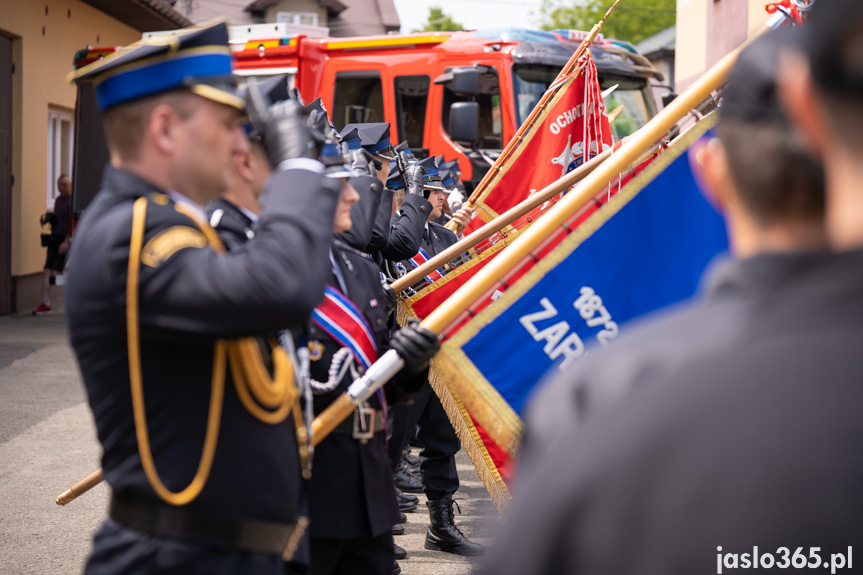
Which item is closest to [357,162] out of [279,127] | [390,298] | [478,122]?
[390,298]

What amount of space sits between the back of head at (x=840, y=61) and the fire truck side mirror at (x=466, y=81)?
9.01 m

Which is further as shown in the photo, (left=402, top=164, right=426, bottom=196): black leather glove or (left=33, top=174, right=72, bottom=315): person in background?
(left=33, top=174, right=72, bottom=315): person in background

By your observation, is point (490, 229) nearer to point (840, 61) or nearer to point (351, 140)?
point (351, 140)

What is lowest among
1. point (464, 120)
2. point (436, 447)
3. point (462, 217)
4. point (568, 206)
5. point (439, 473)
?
point (439, 473)

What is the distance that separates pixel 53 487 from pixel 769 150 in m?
5.51

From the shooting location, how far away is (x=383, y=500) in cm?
279

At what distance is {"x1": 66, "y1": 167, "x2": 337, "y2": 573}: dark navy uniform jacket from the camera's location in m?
1.70

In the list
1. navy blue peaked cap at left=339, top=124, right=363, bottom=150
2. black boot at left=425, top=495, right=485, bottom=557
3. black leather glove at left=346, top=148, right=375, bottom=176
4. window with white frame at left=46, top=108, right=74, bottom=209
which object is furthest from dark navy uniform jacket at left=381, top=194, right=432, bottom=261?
window with white frame at left=46, top=108, right=74, bottom=209

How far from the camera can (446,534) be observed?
5094 millimetres

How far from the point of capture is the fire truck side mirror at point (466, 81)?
9.72 metres

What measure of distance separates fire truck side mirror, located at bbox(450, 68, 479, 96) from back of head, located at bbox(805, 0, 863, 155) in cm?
901

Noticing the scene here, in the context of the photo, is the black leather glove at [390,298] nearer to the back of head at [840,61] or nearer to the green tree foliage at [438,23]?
the back of head at [840,61]

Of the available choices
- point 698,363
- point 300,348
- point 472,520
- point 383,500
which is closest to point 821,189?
point 698,363

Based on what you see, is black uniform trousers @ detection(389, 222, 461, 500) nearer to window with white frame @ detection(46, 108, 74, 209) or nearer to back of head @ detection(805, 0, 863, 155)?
back of head @ detection(805, 0, 863, 155)
